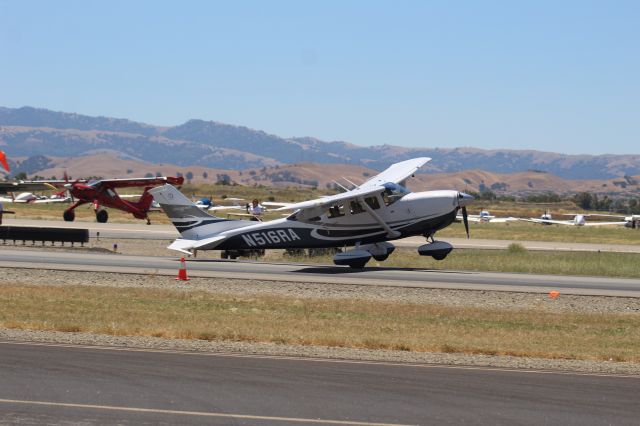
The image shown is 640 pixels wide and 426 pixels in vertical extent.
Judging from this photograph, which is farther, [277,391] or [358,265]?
[358,265]

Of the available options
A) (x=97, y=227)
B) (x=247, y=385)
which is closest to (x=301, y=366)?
(x=247, y=385)

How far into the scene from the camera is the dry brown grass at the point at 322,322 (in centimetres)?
1938

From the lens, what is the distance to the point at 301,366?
51.3ft

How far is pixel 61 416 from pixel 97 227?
5079 cm

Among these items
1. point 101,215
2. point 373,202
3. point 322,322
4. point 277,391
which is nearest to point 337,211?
point 373,202

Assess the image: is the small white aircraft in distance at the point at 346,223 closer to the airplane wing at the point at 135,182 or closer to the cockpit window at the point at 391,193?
the cockpit window at the point at 391,193

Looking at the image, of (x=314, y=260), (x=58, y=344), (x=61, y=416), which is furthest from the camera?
(x=314, y=260)

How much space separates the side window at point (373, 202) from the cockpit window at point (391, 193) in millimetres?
289

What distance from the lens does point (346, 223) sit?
3475cm

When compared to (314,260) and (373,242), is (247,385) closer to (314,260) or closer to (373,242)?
(373,242)

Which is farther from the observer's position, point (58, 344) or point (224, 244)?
point (224, 244)

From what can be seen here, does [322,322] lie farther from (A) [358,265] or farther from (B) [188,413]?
(A) [358,265]

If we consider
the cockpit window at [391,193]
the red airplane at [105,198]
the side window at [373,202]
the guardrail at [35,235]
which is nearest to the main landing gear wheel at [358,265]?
A: the side window at [373,202]

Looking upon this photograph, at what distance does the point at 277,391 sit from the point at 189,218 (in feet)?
76.3
